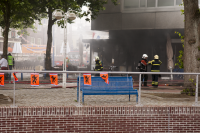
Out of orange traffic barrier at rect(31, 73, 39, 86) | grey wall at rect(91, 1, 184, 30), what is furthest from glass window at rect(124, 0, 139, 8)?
orange traffic barrier at rect(31, 73, 39, 86)

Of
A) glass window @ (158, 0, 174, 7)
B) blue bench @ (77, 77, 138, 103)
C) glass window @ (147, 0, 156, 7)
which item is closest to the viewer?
blue bench @ (77, 77, 138, 103)

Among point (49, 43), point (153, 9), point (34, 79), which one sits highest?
point (153, 9)

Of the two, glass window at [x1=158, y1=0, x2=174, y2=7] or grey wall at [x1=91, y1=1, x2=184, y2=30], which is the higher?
glass window at [x1=158, y1=0, x2=174, y2=7]

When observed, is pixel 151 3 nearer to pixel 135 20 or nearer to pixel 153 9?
pixel 153 9

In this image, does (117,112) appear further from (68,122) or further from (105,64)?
(105,64)

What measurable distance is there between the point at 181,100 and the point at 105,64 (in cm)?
1648

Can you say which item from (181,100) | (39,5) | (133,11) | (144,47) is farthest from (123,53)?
(181,100)

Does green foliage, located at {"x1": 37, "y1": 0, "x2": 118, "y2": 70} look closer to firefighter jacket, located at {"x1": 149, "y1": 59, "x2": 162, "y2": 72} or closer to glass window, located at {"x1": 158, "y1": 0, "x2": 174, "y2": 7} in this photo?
glass window, located at {"x1": 158, "y1": 0, "x2": 174, "y2": 7}

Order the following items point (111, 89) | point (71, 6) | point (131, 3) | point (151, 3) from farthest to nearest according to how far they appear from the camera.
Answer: point (131, 3), point (151, 3), point (71, 6), point (111, 89)

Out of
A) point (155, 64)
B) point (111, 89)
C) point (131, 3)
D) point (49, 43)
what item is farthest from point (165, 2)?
point (111, 89)

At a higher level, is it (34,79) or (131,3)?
(131,3)

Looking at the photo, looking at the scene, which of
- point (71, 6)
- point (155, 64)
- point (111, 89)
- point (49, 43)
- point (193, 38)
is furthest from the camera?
point (49, 43)

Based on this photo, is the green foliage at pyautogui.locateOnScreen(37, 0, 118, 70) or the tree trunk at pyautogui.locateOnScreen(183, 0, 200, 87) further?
the green foliage at pyautogui.locateOnScreen(37, 0, 118, 70)

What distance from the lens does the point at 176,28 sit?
19.9 metres
